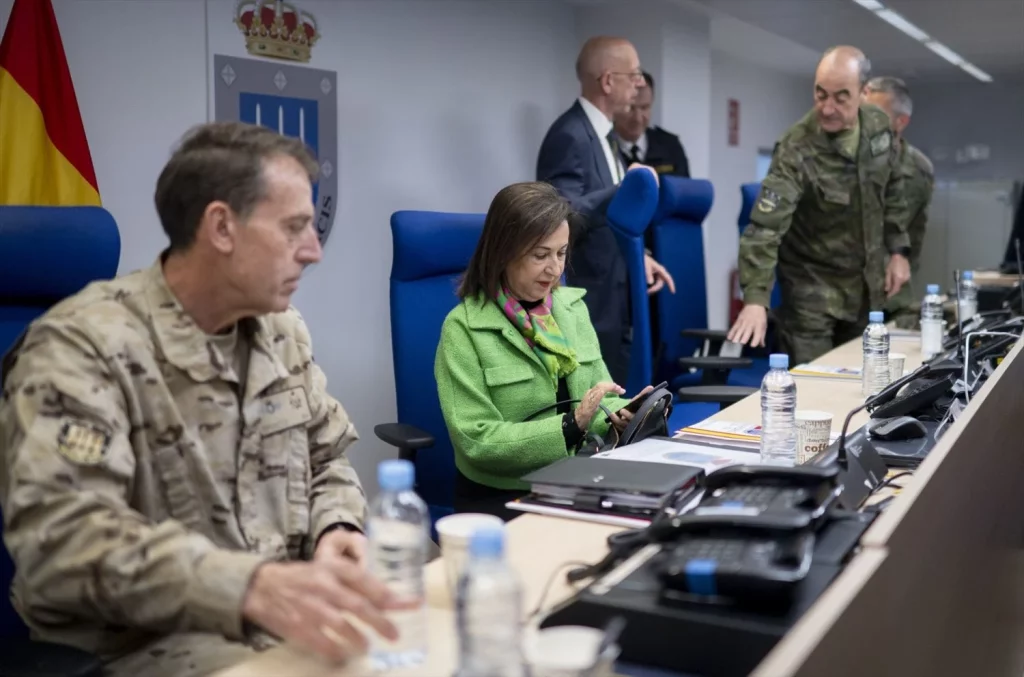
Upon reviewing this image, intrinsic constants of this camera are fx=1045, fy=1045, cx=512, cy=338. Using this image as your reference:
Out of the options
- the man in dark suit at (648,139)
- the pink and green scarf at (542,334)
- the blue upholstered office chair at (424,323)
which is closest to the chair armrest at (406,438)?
the blue upholstered office chair at (424,323)

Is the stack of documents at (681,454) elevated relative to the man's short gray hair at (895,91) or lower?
lower

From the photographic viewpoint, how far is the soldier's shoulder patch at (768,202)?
3.51 meters

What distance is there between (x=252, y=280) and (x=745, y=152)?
262 inches

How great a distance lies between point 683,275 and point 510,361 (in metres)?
1.71

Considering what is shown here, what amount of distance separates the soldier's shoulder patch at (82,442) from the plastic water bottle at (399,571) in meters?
0.34

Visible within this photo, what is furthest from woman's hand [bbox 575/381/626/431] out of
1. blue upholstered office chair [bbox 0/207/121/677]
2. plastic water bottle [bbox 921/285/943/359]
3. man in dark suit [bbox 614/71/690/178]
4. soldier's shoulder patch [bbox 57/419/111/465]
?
man in dark suit [bbox 614/71/690/178]

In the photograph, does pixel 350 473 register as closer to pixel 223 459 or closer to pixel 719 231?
pixel 223 459

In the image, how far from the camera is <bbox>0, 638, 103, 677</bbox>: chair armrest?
1.08 m

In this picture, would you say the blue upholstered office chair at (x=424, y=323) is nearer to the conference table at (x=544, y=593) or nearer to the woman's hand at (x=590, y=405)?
the woman's hand at (x=590, y=405)

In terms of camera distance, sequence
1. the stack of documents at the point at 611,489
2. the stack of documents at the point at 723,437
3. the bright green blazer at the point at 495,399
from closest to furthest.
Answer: the stack of documents at the point at 611,489
the stack of documents at the point at 723,437
the bright green blazer at the point at 495,399

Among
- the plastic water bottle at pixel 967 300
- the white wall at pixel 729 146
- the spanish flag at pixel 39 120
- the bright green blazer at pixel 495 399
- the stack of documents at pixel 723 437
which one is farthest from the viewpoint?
the white wall at pixel 729 146

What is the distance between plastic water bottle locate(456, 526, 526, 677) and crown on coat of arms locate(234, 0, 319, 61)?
2.75m

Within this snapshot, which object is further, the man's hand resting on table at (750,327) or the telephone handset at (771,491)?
the man's hand resting on table at (750,327)

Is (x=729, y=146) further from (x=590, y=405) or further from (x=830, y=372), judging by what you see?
(x=590, y=405)
